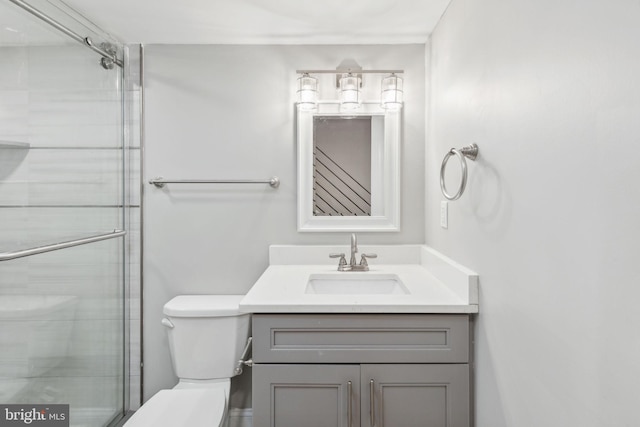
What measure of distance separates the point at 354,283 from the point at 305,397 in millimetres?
654

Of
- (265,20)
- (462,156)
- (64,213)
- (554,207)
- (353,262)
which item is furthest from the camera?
(353,262)

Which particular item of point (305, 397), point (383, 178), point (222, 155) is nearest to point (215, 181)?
point (222, 155)

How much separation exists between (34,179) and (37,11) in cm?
61

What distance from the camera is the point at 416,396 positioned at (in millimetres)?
1432

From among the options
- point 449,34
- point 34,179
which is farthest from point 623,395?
point 34,179

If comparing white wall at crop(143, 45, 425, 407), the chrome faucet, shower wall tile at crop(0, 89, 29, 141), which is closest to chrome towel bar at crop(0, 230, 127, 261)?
white wall at crop(143, 45, 425, 407)

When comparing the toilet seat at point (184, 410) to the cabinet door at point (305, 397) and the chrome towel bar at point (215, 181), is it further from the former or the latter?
the chrome towel bar at point (215, 181)

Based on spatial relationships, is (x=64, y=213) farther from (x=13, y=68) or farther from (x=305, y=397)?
(x=305, y=397)

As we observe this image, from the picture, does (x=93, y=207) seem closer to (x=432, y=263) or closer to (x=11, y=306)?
(x=11, y=306)

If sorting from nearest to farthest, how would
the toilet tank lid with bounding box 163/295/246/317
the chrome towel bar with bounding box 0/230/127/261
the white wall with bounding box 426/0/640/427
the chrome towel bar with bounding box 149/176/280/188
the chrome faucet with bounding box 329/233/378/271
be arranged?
1. the white wall with bounding box 426/0/640/427
2. the chrome towel bar with bounding box 0/230/127/261
3. the toilet tank lid with bounding box 163/295/246/317
4. the chrome faucet with bounding box 329/233/378/271
5. the chrome towel bar with bounding box 149/176/280/188

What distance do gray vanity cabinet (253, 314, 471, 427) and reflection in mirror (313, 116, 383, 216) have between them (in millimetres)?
861

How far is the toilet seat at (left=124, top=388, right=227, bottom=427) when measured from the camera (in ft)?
5.03

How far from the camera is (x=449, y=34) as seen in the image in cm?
174

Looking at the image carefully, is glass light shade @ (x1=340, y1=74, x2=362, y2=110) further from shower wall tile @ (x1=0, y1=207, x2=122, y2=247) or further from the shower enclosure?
shower wall tile @ (x1=0, y1=207, x2=122, y2=247)
